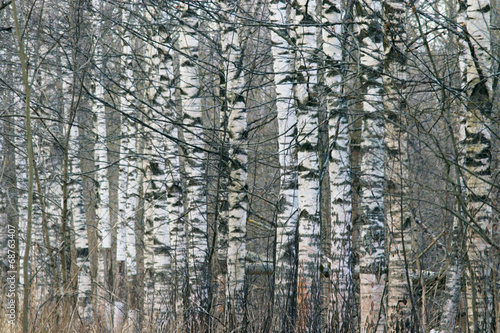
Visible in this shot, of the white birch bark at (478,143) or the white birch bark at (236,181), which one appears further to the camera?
the white birch bark at (236,181)

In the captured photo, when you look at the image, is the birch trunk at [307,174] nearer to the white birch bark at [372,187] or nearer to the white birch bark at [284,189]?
the white birch bark at [284,189]

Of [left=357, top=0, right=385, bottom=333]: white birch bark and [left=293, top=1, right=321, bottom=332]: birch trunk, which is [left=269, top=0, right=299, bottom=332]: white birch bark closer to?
[left=293, top=1, right=321, bottom=332]: birch trunk

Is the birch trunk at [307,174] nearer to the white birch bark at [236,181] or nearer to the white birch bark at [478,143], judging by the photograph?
the white birch bark at [236,181]

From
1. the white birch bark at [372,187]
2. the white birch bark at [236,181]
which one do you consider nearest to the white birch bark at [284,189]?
the white birch bark at [236,181]

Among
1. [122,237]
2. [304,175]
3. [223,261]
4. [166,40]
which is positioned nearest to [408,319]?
[304,175]

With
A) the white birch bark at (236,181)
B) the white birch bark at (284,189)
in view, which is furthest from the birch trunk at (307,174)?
the white birch bark at (236,181)

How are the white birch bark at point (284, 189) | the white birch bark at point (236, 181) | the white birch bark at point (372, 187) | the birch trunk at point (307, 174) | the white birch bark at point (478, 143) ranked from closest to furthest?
the white birch bark at point (478, 143)
the white birch bark at point (284, 189)
the birch trunk at point (307, 174)
the white birch bark at point (372, 187)
the white birch bark at point (236, 181)

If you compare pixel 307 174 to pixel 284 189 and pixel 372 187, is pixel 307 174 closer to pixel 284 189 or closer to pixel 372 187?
pixel 284 189

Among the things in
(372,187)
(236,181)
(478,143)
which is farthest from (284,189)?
(478,143)

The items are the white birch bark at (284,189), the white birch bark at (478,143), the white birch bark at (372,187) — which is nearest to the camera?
the white birch bark at (478,143)

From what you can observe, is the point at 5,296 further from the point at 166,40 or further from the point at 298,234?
the point at 166,40

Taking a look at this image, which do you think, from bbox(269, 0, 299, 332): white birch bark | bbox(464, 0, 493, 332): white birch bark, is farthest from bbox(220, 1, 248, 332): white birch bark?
bbox(464, 0, 493, 332): white birch bark

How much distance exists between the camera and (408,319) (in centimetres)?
553

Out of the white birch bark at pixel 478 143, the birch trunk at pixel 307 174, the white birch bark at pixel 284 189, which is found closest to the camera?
the white birch bark at pixel 478 143
